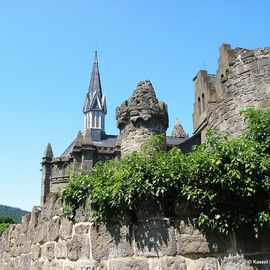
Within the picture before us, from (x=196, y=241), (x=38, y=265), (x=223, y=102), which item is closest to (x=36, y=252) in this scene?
(x=38, y=265)

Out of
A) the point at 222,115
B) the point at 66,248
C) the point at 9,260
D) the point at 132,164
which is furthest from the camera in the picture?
the point at 9,260

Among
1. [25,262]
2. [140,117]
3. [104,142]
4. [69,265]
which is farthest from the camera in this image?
[104,142]

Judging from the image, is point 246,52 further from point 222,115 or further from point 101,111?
point 101,111

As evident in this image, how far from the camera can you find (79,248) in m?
5.23

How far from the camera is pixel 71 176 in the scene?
5.77 m

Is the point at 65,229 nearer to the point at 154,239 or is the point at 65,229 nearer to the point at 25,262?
the point at 154,239

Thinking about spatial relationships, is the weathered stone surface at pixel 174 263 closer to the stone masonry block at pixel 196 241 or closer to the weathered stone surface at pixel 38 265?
the stone masonry block at pixel 196 241

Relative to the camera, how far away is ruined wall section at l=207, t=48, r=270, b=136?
8.09m

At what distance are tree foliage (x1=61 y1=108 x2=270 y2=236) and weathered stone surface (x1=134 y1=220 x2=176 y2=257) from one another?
0.27m

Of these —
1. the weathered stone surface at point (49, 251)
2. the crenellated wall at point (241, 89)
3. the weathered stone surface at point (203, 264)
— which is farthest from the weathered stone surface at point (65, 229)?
the crenellated wall at point (241, 89)

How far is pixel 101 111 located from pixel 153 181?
76.1 metres

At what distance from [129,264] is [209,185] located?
4.29 ft

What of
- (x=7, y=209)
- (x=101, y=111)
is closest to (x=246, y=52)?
(x=101, y=111)

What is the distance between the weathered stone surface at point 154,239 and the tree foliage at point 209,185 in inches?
10.5
